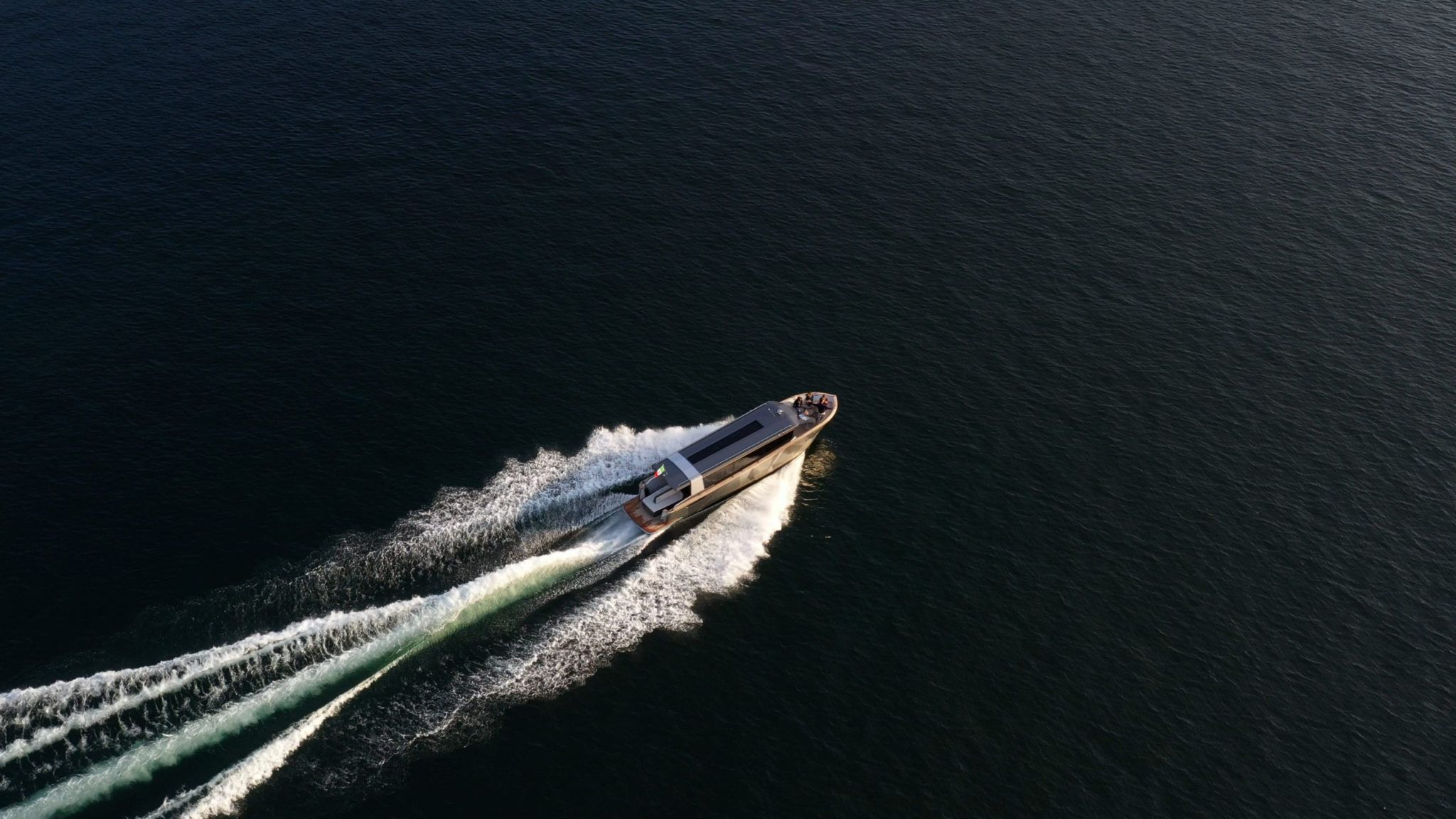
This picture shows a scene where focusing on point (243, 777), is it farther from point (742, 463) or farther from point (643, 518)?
point (742, 463)

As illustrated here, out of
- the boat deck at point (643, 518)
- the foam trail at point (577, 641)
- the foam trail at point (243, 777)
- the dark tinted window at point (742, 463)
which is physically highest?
the dark tinted window at point (742, 463)

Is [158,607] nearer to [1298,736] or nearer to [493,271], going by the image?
[493,271]

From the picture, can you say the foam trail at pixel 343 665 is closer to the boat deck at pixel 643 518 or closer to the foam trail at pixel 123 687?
the boat deck at pixel 643 518

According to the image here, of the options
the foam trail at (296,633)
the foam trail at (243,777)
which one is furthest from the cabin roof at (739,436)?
the foam trail at (243,777)

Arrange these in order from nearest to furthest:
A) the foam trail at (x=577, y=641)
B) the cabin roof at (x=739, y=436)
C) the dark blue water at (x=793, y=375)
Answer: the foam trail at (x=577, y=641)
the dark blue water at (x=793, y=375)
the cabin roof at (x=739, y=436)

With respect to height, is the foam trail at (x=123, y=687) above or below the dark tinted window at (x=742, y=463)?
below

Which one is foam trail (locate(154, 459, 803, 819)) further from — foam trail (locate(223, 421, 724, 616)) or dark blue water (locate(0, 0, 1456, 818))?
foam trail (locate(223, 421, 724, 616))

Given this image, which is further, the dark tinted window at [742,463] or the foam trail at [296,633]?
the dark tinted window at [742,463]
